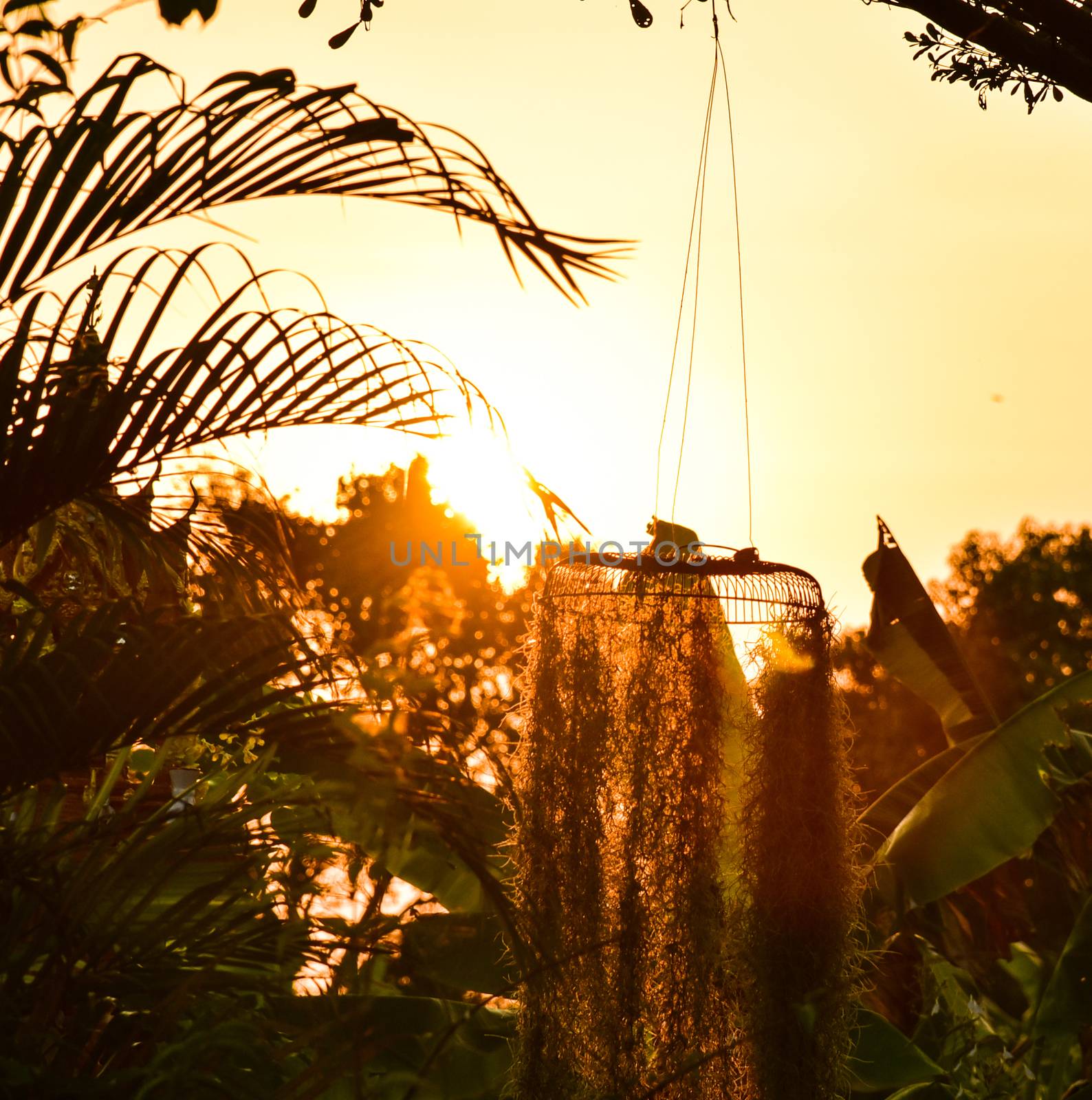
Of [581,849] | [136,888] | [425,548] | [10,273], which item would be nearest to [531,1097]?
[581,849]

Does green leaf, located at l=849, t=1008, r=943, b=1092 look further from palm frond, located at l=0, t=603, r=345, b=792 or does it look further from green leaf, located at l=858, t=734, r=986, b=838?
palm frond, located at l=0, t=603, r=345, b=792

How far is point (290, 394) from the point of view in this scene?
179 centimetres

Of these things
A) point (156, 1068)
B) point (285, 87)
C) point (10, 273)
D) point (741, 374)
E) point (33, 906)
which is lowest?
point (156, 1068)

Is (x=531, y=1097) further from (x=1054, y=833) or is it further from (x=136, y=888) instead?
(x=1054, y=833)

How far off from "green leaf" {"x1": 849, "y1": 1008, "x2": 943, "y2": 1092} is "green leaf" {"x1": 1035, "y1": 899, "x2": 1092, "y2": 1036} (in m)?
0.43

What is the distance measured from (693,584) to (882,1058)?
1706 mm

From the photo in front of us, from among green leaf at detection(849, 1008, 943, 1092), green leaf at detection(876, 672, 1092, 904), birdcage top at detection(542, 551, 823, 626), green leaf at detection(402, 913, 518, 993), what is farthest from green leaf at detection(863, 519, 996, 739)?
green leaf at detection(402, 913, 518, 993)

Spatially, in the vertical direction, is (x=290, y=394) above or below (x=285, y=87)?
below

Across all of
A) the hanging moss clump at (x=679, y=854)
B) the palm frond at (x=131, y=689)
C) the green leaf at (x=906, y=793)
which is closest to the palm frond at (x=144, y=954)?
the palm frond at (x=131, y=689)

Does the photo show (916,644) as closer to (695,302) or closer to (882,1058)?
(882,1058)

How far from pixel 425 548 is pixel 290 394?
0.81 meters

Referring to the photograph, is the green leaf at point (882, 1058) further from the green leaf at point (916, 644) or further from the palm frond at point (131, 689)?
the palm frond at point (131, 689)

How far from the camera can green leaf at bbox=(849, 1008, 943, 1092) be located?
3631 millimetres

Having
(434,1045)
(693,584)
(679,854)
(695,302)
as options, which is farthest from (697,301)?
(434,1045)
